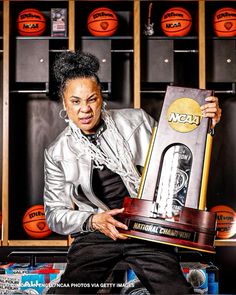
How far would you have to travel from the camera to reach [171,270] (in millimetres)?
2191

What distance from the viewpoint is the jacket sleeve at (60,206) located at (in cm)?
236

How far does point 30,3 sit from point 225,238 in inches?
83.5

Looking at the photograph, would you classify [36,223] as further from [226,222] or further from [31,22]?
[31,22]

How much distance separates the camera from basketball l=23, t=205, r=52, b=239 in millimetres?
3480

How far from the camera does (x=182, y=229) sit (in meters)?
2.04

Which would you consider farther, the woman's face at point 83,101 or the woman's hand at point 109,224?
the woman's face at point 83,101

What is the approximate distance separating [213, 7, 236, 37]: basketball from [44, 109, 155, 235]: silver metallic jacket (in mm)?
1408

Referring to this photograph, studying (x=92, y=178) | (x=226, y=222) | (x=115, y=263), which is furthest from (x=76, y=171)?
(x=226, y=222)

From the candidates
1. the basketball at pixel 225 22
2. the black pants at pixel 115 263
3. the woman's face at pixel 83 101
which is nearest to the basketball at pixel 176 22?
the basketball at pixel 225 22

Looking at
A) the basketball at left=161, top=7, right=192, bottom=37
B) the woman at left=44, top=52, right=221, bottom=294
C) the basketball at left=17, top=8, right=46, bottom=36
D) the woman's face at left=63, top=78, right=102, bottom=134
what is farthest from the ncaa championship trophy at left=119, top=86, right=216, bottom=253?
the basketball at left=17, top=8, right=46, bottom=36

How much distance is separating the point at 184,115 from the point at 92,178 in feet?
1.87

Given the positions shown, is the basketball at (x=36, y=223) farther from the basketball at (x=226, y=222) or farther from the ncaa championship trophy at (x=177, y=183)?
the ncaa championship trophy at (x=177, y=183)

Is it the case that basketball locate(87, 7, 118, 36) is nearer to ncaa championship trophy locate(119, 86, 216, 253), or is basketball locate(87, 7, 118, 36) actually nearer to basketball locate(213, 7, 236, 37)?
basketball locate(213, 7, 236, 37)

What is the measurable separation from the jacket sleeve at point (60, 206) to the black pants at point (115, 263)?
10 centimetres
